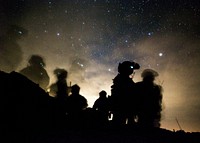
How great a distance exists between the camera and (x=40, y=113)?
57.9 ft

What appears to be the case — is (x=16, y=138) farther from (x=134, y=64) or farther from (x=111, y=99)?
(x=134, y=64)

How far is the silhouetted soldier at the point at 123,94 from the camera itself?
2333 centimetres

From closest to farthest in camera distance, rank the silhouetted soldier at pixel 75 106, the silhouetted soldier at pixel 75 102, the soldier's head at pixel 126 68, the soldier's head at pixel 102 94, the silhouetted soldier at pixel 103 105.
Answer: the silhouetted soldier at pixel 75 106, the silhouetted soldier at pixel 75 102, the silhouetted soldier at pixel 103 105, the soldier's head at pixel 126 68, the soldier's head at pixel 102 94

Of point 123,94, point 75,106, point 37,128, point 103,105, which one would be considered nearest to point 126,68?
point 123,94

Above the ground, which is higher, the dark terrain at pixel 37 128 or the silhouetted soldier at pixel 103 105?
the silhouetted soldier at pixel 103 105

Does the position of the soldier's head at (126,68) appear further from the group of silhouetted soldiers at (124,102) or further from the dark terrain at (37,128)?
the dark terrain at (37,128)

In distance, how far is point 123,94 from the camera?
2386 centimetres

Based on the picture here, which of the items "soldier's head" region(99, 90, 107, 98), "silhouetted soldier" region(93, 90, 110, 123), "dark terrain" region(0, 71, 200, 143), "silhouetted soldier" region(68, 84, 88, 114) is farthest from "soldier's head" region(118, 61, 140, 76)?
"dark terrain" region(0, 71, 200, 143)

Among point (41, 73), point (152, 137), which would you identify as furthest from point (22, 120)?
point (41, 73)

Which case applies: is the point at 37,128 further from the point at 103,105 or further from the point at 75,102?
the point at 103,105

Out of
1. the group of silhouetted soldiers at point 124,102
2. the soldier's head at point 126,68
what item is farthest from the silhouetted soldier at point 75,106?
the soldier's head at point 126,68

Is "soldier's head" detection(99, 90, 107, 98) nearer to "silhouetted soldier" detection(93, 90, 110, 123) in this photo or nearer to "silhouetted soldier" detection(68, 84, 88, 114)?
"silhouetted soldier" detection(93, 90, 110, 123)

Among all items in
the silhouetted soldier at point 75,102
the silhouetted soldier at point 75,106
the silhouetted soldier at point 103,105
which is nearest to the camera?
the silhouetted soldier at point 75,106

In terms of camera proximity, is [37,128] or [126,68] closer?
[37,128]
